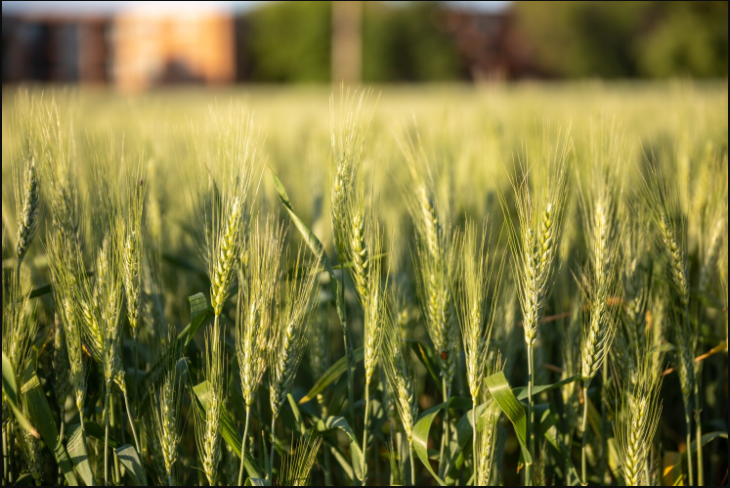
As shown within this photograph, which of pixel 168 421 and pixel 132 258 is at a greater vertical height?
pixel 132 258

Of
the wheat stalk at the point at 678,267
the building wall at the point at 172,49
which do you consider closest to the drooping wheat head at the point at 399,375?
the wheat stalk at the point at 678,267

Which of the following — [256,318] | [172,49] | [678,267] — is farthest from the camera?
[172,49]

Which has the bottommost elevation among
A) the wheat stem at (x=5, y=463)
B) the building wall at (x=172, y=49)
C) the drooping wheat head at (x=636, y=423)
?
the wheat stem at (x=5, y=463)

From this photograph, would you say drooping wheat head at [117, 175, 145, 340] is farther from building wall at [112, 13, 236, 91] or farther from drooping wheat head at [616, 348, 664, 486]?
building wall at [112, 13, 236, 91]

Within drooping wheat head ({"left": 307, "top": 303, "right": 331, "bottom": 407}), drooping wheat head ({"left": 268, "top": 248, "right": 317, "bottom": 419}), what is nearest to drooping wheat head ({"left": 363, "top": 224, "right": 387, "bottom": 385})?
drooping wheat head ({"left": 268, "top": 248, "right": 317, "bottom": 419})

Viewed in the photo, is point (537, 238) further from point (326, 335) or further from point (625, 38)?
point (625, 38)

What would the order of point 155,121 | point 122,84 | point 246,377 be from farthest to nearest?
Answer: point 122,84
point 155,121
point 246,377

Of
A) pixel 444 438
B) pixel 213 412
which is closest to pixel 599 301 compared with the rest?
pixel 444 438

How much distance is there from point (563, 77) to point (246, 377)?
1227 inches

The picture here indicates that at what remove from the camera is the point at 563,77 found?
28984 mm

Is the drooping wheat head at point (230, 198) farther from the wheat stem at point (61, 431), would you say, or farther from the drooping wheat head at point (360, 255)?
the wheat stem at point (61, 431)

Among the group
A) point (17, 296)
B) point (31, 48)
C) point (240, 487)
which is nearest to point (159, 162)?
point (17, 296)

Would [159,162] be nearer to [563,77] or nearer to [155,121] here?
[155,121]

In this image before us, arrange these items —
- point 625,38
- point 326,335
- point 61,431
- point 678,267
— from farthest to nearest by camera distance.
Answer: point 625,38 < point 326,335 < point 678,267 < point 61,431
